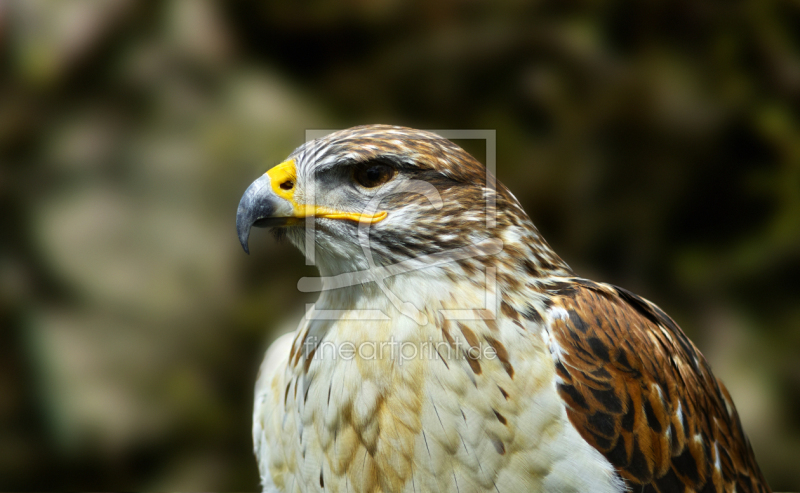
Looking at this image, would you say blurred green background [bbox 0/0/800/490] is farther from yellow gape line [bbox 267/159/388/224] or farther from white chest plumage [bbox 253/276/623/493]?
white chest plumage [bbox 253/276/623/493]

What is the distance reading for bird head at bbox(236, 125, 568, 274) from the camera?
1651 millimetres

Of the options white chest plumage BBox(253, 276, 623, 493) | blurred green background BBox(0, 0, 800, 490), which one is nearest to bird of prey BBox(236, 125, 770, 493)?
white chest plumage BBox(253, 276, 623, 493)

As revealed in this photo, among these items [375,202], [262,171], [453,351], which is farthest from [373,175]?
[262,171]

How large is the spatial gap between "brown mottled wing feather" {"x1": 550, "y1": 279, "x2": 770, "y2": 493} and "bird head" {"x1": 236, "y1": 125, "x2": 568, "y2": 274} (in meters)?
0.31

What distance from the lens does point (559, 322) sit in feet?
5.29

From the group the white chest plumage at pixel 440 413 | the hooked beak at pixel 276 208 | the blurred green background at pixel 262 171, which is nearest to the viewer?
the white chest plumage at pixel 440 413

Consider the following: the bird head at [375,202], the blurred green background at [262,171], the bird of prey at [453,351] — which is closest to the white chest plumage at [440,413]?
the bird of prey at [453,351]

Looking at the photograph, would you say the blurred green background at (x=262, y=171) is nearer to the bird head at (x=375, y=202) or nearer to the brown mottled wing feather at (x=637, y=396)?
the bird head at (x=375, y=202)

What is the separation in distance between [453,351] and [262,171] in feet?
10.2

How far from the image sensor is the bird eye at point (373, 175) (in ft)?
5.54

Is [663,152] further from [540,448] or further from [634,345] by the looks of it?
[540,448]

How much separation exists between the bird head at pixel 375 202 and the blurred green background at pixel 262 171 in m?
2.69

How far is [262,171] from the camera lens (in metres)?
4.38

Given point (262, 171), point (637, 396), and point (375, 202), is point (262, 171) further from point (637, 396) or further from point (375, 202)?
point (637, 396)
